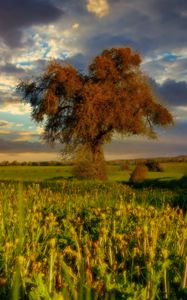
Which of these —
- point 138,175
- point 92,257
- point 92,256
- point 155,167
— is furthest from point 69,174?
point 92,257

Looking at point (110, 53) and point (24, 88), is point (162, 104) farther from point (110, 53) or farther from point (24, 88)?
point (24, 88)

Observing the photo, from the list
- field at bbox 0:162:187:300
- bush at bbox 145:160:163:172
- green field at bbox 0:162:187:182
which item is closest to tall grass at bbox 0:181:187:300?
field at bbox 0:162:187:300

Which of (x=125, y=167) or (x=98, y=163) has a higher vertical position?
(x=98, y=163)

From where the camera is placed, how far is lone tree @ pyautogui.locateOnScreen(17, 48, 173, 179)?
38.6 metres

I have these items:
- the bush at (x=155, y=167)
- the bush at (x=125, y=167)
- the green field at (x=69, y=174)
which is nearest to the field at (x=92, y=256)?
the green field at (x=69, y=174)

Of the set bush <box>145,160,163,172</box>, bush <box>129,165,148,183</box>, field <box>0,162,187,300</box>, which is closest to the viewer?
field <box>0,162,187,300</box>

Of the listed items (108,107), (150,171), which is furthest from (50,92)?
(150,171)

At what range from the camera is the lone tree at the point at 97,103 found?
38.6m

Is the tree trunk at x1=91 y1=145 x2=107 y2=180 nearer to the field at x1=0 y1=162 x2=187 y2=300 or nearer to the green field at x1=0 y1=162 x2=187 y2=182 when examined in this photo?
the green field at x1=0 y1=162 x2=187 y2=182

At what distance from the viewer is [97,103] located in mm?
38688

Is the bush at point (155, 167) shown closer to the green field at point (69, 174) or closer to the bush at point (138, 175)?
the green field at point (69, 174)

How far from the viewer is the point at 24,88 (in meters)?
41.0

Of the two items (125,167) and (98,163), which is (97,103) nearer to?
(98,163)

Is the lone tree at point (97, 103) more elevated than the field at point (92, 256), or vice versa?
the lone tree at point (97, 103)
